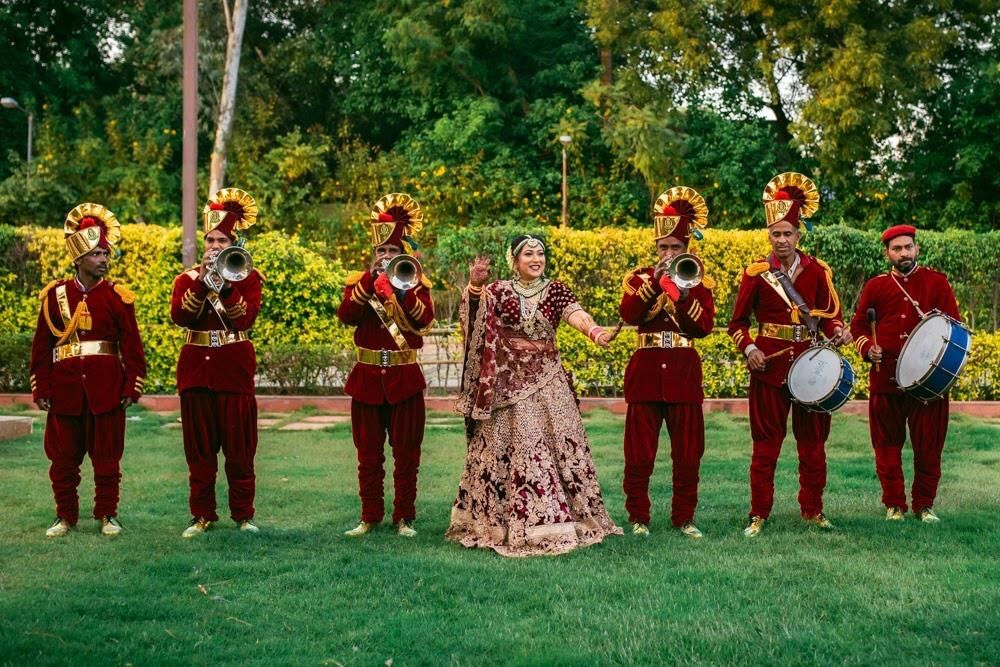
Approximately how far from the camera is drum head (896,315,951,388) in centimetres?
766

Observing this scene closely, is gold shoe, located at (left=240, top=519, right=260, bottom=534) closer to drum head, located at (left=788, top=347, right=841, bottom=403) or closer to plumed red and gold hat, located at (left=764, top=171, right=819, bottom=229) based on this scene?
drum head, located at (left=788, top=347, right=841, bottom=403)

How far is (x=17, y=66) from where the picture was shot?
103ft

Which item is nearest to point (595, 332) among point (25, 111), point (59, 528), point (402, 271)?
point (402, 271)

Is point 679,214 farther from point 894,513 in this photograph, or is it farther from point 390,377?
point 894,513

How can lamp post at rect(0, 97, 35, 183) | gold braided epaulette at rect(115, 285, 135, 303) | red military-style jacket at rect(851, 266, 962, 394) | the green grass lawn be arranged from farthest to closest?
lamp post at rect(0, 97, 35, 183) < red military-style jacket at rect(851, 266, 962, 394) < gold braided epaulette at rect(115, 285, 135, 303) < the green grass lawn

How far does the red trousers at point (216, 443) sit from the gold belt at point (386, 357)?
779 mm

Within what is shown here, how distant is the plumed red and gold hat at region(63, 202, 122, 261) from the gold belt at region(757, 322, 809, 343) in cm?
432

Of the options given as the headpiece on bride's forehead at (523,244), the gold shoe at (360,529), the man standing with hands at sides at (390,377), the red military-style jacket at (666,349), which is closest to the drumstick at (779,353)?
the red military-style jacket at (666,349)

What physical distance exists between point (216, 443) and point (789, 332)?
3813 millimetres

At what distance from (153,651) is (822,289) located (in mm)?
4773

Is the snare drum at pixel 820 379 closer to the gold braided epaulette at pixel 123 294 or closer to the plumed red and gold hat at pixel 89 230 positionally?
the gold braided epaulette at pixel 123 294

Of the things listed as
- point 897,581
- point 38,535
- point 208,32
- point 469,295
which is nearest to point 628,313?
point 469,295

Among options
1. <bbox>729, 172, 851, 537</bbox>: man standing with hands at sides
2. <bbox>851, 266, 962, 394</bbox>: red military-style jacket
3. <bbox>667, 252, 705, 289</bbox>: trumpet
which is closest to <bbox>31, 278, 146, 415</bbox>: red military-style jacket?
<bbox>667, 252, 705, 289</bbox>: trumpet

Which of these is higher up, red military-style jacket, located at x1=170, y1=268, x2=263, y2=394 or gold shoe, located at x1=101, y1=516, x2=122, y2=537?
red military-style jacket, located at x1=170, y1=268, x2=263, y2=394
